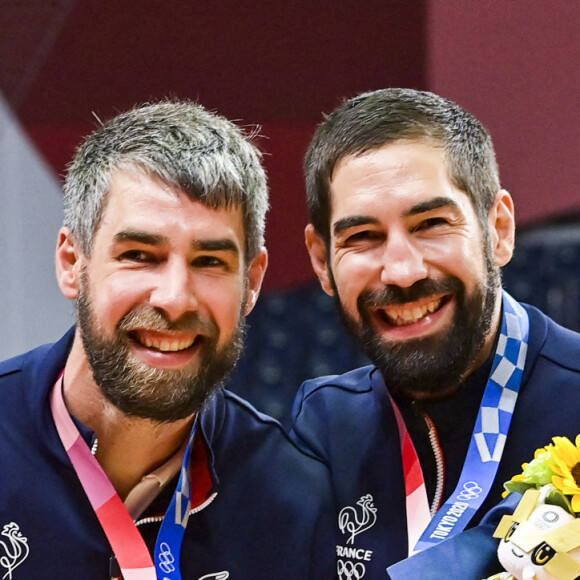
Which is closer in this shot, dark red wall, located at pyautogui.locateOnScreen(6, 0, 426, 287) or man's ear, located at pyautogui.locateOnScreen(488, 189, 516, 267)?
man's ear, located at pyautogui.locateOnScreen(488, 189, 516, 267)

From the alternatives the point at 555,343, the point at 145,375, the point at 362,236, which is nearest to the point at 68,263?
the point at 145,375

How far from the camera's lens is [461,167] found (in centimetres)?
208

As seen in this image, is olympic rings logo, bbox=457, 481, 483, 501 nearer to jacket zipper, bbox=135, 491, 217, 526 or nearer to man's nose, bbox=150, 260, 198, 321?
jacket zipper, bbox=135, 491, 217, 526

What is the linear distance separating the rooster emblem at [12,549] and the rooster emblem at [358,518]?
2.44 feet

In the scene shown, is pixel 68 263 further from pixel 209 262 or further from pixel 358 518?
pixel 358 518

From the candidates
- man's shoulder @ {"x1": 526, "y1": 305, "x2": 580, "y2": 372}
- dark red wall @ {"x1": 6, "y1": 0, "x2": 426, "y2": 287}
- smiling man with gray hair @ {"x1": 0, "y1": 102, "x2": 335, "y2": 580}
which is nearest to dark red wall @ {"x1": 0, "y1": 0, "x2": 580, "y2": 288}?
dark red wall @ {"x1": 6, "y1": 0, "x2": 426, "y2": 287}

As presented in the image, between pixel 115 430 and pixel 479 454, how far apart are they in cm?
87

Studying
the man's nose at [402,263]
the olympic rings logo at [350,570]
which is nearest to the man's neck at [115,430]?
the olympic rings logo at [350,570]

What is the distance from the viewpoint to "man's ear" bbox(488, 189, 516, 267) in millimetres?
2156

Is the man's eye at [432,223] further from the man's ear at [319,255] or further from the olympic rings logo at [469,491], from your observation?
the olympic rings logo at [469,491]

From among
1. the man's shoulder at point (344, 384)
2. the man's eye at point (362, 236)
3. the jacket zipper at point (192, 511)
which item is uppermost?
the man's eye at point (362, 236)

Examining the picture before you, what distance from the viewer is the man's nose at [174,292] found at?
1.88 meters

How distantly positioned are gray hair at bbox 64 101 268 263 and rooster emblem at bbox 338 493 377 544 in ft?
2.16

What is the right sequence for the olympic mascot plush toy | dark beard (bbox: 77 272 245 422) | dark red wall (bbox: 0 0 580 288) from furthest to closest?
dark red wall (bbox: 0 0 580 288)
dark beard (bbox: 77 272 245 422)
the olympic mascot plush toy
